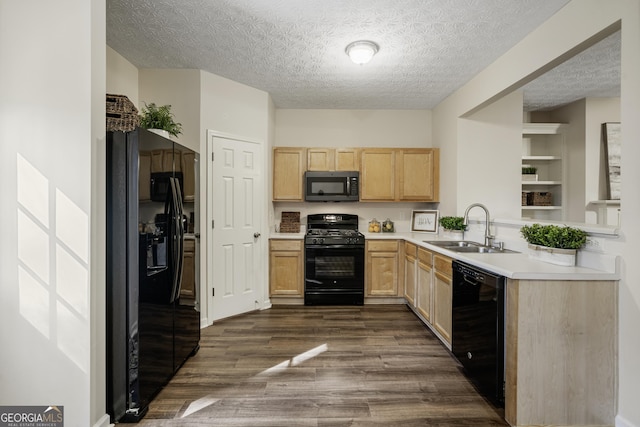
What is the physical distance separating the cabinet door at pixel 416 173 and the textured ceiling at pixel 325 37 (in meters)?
0.94

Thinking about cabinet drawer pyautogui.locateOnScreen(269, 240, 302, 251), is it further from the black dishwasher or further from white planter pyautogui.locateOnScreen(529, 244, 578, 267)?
white planter pyautogui.locateOnScreen(529, 244, 578, 267)

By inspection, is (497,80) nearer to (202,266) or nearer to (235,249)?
(235,249)

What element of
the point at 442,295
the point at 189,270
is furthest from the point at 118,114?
the point at 442,295

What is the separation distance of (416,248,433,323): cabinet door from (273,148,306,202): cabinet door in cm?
183

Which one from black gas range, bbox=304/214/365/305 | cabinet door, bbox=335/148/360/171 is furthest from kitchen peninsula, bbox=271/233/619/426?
cabinet door, bbox=335/148/360/171

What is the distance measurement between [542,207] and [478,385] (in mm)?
3084

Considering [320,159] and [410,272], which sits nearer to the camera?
[410,272]

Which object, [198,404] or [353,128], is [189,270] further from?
[353,128]

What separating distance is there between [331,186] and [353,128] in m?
1.01

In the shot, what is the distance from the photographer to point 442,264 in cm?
285

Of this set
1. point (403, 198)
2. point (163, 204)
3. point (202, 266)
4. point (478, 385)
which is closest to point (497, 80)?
point (403, 198)

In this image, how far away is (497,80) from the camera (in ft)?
9.60

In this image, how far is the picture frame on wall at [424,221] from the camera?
436cm

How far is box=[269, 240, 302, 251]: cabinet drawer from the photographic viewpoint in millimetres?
4070
